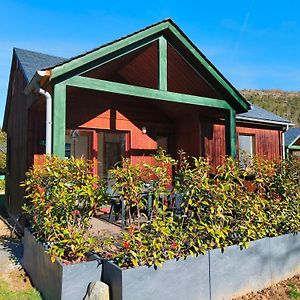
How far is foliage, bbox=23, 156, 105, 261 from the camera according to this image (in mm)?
3504

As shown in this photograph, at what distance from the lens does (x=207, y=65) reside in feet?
22.2

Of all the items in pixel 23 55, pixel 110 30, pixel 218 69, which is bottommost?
pixel 218 69

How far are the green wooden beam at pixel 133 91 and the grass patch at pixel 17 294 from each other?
3.20 m

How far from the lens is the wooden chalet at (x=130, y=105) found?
17.6ft

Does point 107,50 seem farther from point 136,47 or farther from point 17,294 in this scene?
point 17,294

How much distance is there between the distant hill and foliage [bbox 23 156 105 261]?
1793 inches

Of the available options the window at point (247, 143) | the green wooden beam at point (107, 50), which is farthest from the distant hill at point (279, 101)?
the green wooden beam at point (107, 50)

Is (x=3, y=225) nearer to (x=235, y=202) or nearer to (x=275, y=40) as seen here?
(x=235, y=202)

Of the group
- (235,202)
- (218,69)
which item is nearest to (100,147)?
(218,69)

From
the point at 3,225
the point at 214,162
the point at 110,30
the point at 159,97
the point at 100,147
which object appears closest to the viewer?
the point at 159,97

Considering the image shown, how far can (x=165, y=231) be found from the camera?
3387mm

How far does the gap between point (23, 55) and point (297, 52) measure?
81.3 ft

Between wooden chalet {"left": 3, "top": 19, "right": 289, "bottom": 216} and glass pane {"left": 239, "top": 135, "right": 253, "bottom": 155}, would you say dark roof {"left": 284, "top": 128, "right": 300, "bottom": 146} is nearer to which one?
wooden chalet {"left": 3, "top": 19, "right": 289, "bottom": 216}

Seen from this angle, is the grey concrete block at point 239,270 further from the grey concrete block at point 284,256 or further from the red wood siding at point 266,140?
the red wood siding at point 266,140
